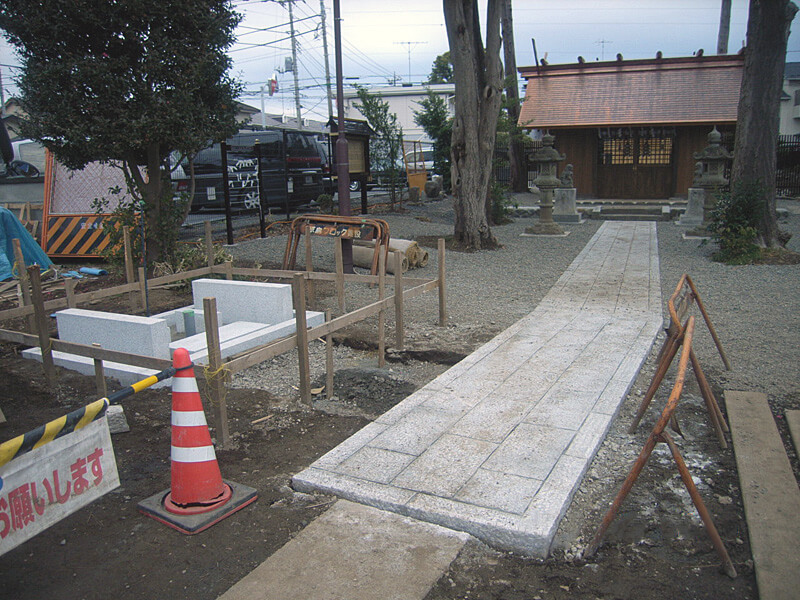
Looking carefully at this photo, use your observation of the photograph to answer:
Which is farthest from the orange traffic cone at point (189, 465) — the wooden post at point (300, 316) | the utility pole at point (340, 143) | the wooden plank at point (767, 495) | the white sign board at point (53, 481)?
the utility pole at point (340, 143)

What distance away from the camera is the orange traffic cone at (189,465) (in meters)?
3.25

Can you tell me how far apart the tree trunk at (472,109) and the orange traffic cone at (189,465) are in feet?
32.3

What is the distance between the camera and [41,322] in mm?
5051

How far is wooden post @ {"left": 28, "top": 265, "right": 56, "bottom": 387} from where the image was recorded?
4930 mm

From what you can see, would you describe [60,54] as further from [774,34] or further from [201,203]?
[774,34]

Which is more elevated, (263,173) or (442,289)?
(263,173)

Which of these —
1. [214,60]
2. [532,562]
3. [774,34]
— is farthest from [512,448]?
[774,34]

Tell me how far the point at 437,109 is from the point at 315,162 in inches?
305

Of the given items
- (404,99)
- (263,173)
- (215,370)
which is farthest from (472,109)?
(404,99)

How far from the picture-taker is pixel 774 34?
36.6 ft

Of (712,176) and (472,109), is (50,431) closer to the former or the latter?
(472,109)

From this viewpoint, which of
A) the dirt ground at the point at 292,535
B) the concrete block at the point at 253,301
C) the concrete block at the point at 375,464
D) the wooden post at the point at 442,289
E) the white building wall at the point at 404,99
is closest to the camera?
the dirt ground at the point at 292,535

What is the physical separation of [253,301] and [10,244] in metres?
5.58

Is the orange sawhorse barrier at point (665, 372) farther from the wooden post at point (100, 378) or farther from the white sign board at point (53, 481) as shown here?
the wooden post at point (100, 378)
